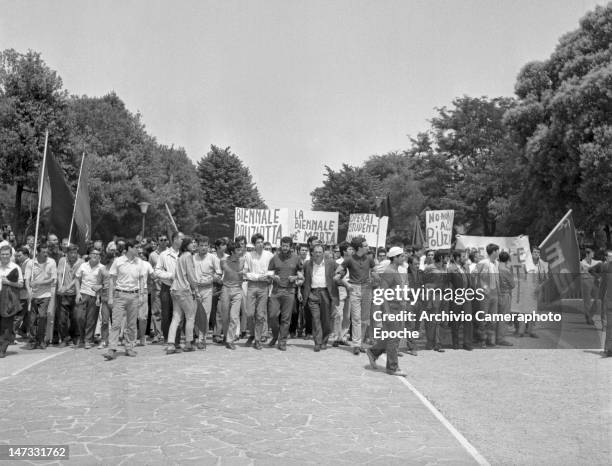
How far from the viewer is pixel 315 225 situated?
22.6 metres

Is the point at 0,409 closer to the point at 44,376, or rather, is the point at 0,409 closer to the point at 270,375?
the point at 44,376

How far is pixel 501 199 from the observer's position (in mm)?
40781

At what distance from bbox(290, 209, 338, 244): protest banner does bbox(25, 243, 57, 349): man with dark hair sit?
38.1ft

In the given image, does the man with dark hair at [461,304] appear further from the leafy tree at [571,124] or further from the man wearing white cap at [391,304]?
the leafy tree at [571,124]

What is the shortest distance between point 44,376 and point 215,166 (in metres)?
77.4

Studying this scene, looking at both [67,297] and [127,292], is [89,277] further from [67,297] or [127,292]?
[127,292]

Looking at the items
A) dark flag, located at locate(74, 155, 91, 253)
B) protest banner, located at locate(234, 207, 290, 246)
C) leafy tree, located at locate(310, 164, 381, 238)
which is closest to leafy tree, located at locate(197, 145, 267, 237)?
leafy tree, located at locate(310, 164, 381, 238)

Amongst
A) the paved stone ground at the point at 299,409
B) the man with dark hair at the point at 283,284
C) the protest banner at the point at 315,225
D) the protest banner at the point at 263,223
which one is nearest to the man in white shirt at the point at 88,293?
the paved stone ground at the point at 299,409

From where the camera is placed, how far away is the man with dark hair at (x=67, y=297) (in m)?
12.2

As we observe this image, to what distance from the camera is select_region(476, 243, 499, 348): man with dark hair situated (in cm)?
1267

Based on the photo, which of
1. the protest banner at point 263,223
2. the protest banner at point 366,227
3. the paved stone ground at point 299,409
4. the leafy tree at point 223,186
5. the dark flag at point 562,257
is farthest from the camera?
the leafy tree at point 223,186

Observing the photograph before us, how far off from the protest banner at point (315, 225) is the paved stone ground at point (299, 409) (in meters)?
11.5

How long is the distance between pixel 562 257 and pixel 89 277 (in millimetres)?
9572

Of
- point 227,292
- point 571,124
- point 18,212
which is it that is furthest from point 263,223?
point 571,124
